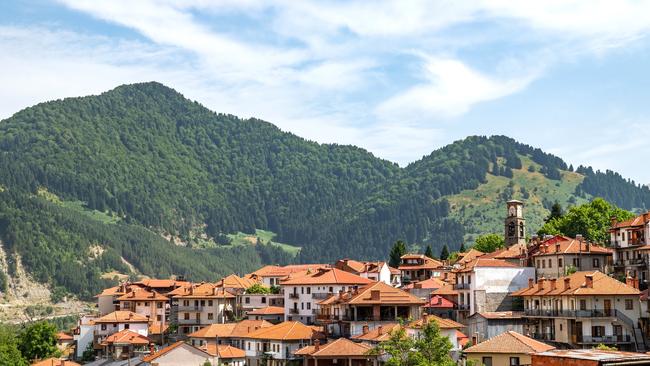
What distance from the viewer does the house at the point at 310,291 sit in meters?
114

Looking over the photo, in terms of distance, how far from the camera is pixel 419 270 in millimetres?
140125

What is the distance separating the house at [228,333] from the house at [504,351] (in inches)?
1598

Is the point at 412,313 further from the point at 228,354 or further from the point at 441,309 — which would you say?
the point at 228,354

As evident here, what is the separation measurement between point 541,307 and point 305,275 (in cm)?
3994

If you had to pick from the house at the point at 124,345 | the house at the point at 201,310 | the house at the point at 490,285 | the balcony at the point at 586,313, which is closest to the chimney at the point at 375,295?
the house at the point at 490,285

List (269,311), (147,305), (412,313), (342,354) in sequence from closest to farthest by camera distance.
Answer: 1. (342,354)
2. (412,313)
3. (269,311)
4. (147,305)

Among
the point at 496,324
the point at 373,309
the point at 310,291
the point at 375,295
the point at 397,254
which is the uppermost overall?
the point at 397,254

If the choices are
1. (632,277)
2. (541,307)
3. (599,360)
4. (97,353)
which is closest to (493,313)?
(541,307)

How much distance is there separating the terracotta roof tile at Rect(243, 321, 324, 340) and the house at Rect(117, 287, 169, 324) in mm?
37845

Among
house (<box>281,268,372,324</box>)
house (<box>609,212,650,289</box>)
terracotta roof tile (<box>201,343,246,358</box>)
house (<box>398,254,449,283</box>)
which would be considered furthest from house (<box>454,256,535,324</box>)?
house (<box>398,254,449,283</box>)

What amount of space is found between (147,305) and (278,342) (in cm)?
4576

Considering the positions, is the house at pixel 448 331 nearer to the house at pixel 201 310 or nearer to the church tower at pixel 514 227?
the house at pixel 201 310

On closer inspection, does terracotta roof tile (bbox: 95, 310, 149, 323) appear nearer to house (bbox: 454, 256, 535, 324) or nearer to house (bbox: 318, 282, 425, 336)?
house (bbox: 318, 282, 425, 336)

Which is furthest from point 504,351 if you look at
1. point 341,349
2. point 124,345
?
point 124,345
